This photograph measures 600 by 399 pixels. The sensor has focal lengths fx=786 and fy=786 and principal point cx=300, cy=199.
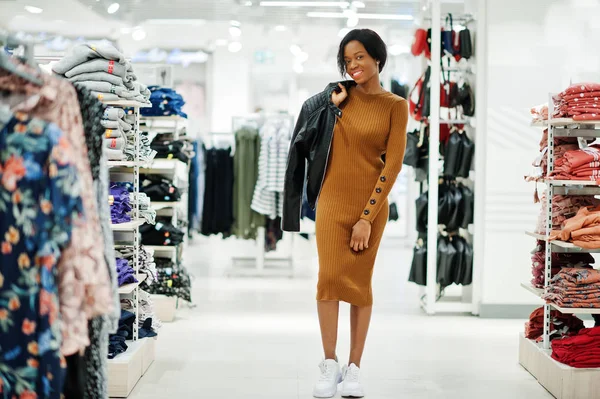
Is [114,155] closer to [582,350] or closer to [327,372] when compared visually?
[327,372]

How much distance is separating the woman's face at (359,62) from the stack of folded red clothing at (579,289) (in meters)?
1.46

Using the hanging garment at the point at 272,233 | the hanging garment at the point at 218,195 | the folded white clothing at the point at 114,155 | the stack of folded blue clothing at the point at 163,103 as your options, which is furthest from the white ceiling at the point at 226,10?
the folded white clothing at the point at 114,155

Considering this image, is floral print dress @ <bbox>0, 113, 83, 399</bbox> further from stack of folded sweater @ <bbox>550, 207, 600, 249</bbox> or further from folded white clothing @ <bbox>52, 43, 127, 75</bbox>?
stack of folded sweater @ <bbox>550, 207, 600, 249</bbox>

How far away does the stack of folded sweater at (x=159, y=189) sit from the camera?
585cm

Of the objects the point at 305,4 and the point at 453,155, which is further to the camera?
the point at 305,4

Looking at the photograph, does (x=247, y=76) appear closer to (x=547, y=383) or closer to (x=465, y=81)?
(x=465, y=81)

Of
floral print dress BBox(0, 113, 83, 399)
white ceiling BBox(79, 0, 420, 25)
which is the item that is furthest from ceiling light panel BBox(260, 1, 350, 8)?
floral print dress BBox(0, 113, 83, 399)

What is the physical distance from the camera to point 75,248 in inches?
81.7

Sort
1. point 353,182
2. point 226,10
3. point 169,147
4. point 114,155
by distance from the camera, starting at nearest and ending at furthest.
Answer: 1. point 353,182
2. point 114,155
3. point 169,147
4. point 226,10

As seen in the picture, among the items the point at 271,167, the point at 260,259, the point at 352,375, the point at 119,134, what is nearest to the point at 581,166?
the point at 352,375

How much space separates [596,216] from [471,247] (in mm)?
2316

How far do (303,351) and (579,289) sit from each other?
5.72ft

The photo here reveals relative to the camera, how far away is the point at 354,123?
374 cm

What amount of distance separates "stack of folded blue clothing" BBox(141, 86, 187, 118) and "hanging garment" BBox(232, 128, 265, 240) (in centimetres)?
215
